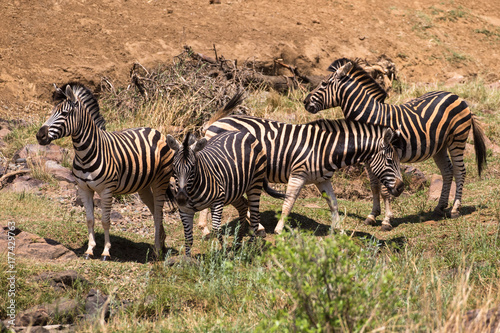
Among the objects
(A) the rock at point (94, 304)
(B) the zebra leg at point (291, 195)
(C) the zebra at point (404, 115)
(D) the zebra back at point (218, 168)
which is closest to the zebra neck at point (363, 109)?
(C) the zebra at point (404, 115)

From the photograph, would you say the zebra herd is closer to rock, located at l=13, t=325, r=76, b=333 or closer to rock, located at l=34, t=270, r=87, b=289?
rock, located at l=34, t=270, r=87, b=289

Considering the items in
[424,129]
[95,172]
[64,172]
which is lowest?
[64,172]

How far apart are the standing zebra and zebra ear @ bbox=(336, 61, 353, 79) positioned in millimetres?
A: 3098

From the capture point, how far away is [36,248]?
6484mm

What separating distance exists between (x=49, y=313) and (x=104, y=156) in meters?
2.41

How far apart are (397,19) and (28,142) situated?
48.2ft

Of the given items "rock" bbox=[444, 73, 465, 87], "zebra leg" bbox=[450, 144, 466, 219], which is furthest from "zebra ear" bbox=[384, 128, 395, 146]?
"rock" bbox=[444, 73, 465, 87]

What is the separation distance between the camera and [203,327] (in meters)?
4.51

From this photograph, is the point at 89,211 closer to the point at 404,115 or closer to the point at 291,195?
the point at 291,195

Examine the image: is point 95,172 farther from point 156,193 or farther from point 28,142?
point 28,142

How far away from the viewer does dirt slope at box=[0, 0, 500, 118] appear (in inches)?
541

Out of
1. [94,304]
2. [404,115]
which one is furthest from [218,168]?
[404,115]

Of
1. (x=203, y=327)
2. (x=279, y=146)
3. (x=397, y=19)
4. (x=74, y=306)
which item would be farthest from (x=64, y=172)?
(x=397, y=19)

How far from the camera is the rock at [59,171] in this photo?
9.54m
